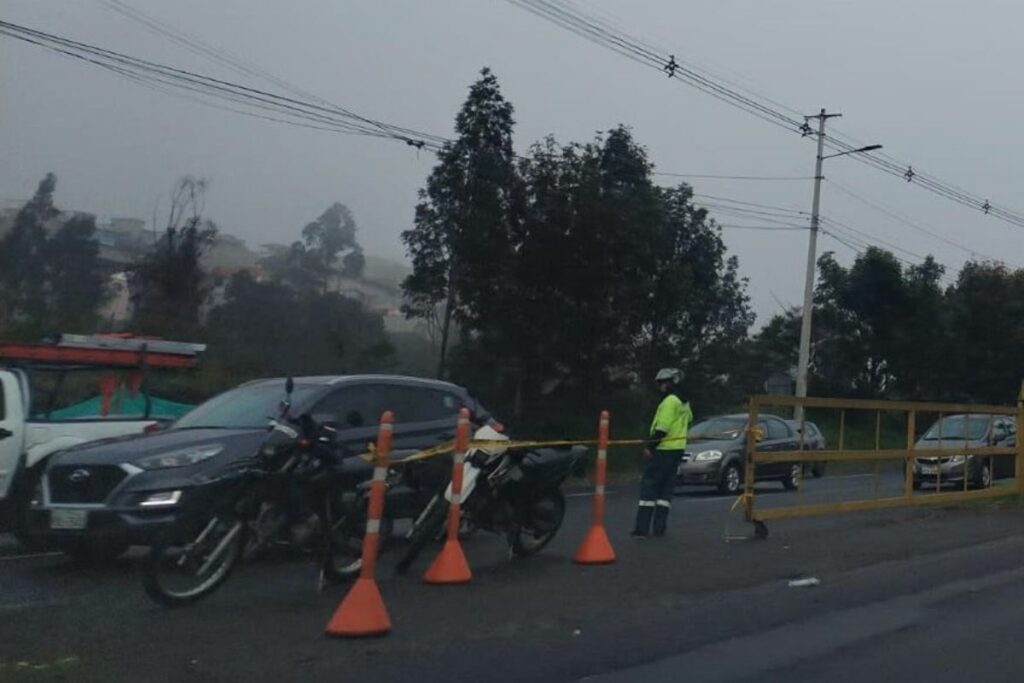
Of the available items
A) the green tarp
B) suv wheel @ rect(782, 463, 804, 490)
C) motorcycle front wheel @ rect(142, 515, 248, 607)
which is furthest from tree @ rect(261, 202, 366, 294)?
motorcycle front wheel @ rect(142, 515, 248, 607)

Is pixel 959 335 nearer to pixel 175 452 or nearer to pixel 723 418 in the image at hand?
pixel 723 418

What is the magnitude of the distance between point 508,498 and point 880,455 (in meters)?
6.53

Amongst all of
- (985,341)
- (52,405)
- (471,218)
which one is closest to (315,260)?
(471,218)

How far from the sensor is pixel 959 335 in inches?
1927

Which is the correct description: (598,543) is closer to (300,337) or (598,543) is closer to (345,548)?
(345,548)

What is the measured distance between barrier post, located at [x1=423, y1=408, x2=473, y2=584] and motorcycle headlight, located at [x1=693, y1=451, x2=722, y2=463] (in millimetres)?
14015

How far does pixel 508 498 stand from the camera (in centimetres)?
1230

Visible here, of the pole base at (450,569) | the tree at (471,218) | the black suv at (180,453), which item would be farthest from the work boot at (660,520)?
the tree at (471,218)

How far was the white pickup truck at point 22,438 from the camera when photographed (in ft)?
42.8

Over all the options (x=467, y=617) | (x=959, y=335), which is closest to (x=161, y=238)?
(x=467, y=617)

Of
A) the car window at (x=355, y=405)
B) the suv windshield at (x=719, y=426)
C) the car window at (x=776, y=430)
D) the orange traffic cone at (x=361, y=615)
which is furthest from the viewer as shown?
the suv windshield at (x=719, y=426)

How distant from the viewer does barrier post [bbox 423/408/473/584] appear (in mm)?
10945

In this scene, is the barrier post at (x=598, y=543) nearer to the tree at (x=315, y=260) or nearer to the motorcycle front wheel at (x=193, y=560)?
the motorcycle front wheel at (x=193, y=560)

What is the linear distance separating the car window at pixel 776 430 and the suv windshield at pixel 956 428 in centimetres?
406
